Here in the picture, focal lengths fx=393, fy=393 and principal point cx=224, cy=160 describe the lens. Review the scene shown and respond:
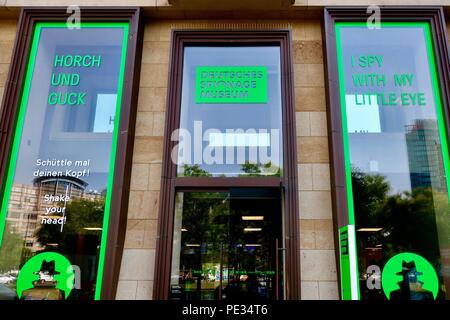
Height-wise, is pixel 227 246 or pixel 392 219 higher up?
pixel 392 219

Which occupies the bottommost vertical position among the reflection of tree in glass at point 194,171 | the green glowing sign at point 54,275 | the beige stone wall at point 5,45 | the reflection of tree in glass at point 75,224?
the green glowing sign at point 54,275

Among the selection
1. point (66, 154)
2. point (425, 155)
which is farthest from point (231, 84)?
point (425, 155)

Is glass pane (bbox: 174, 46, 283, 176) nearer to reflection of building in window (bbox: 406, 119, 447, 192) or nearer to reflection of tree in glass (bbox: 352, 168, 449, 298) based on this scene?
reflection of tree in glass (bbox: 352, 168, 449, 298)

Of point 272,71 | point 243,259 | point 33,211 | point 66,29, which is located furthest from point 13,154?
point 272,71

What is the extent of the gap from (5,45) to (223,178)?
5445 mm

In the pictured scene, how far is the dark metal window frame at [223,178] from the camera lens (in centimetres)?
684

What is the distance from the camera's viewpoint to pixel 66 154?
7.43m

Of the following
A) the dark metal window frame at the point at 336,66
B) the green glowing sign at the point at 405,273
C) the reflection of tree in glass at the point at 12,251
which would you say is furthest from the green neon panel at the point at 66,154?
the green glowing sign at the point at 405,273

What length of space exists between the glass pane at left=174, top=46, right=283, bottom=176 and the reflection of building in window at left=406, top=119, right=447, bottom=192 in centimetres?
242

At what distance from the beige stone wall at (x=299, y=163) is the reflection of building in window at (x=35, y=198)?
99cm

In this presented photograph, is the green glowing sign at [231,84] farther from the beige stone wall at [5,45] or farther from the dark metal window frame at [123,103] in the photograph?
the beige stone wall at [5,45]

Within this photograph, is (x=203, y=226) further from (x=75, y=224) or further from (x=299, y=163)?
(x=75, y=224)

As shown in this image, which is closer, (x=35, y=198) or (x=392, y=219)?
(x=392, y=219)

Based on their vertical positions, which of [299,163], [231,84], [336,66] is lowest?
[299,163]
